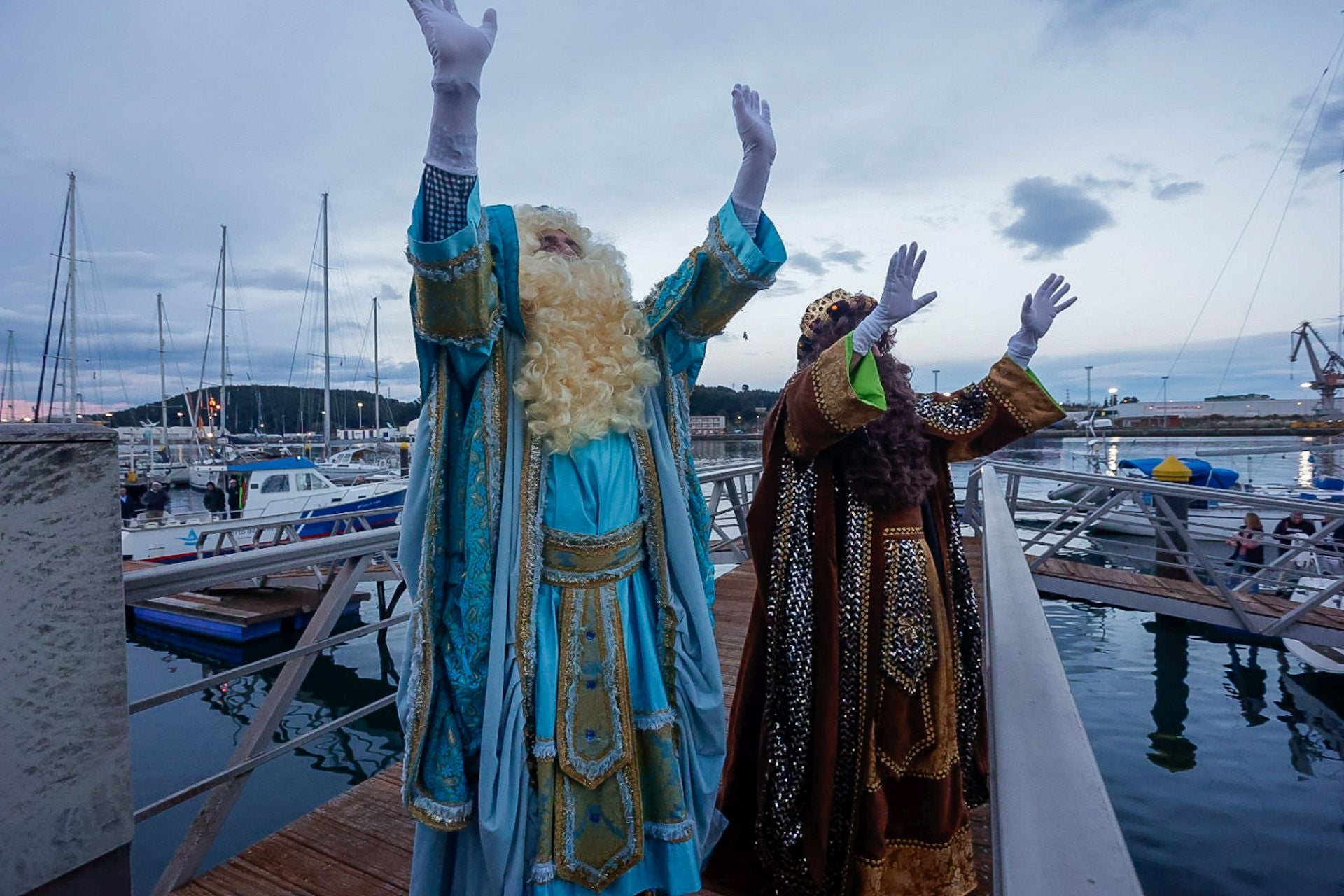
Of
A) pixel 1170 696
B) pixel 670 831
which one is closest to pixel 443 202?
pixel 670 831

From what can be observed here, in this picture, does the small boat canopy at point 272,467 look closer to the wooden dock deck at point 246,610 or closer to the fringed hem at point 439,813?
the wooden dock deck at point 246,610

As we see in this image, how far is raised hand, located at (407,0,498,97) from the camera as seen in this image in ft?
3.67

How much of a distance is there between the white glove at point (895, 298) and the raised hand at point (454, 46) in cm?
100

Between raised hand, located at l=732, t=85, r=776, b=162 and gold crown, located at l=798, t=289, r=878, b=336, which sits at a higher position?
raised hand, located at l=732, t=85, r=776, b=162

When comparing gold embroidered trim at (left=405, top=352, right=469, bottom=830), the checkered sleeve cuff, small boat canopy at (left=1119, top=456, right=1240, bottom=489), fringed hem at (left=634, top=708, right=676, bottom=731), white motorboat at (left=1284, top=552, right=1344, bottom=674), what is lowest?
white motorboat at (left=1284, top=552, right=1344, bottom=674)

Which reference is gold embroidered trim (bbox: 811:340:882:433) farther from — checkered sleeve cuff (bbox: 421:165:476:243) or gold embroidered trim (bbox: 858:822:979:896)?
gold embroidered trim (bbox: 858:822:979:896)

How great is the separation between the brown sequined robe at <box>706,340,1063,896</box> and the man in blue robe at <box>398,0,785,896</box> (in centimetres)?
39

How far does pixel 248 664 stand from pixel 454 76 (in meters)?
1.69

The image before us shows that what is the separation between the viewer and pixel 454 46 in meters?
1.12

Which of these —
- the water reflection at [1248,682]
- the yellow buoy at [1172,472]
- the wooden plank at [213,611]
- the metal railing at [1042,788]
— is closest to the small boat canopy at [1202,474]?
the yellow buoy at [1172,472]

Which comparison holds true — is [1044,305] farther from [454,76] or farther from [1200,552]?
[1200,552]

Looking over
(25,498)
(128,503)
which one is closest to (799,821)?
(25,498)

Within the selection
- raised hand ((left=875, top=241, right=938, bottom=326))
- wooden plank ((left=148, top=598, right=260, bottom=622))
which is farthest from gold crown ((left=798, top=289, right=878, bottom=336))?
wooden plank ((left=148, top=598, right=260, bottom=622))

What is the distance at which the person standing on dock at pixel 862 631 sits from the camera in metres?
1.75
